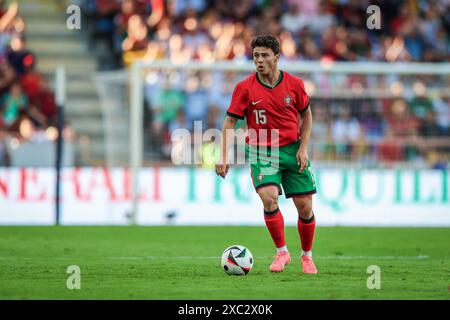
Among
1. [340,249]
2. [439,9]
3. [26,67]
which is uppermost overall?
Answer: [439,9]

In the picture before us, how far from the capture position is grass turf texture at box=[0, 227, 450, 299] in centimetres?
875

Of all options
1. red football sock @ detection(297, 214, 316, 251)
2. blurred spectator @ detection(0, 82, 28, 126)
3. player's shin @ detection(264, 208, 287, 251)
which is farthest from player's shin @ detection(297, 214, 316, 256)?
blurred spectator @ detection(0, 82, 28, 126)

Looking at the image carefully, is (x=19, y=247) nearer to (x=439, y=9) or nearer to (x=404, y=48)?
(x=404, y=48)

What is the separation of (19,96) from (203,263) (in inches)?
429

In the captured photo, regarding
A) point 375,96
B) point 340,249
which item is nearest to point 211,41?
point 375,96

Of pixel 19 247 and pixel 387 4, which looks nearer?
pixel 19 247

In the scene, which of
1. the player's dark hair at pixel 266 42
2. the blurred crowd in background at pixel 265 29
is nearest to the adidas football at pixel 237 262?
the player's dark hair at pixel 266 42

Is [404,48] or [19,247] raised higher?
[404,48]

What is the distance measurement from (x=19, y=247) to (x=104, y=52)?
41.1ft

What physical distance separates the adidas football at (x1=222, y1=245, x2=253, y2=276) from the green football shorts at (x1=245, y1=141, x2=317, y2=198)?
634mm

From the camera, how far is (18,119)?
20797 mm

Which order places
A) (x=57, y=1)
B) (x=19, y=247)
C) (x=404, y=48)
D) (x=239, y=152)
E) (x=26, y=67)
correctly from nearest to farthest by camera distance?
(x=19, y=247) → (x=239, y=152) → (x=26, y=67) → (x=404, y=48) → (x=57, y=1)

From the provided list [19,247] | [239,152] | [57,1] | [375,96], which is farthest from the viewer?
[57,1]

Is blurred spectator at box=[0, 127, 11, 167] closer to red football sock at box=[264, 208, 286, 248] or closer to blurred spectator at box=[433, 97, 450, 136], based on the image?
blurred spectator at box=[433, 97, 450, 136]
